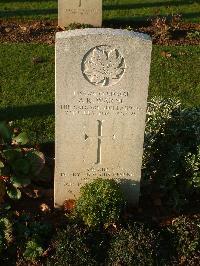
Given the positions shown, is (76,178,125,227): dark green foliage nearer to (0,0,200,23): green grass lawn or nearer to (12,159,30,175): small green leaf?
(12,159,30,175): small green leaf

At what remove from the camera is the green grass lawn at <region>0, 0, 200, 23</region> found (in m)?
11.3

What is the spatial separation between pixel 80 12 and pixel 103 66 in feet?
19.3

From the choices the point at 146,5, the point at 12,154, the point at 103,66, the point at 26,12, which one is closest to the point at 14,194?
the point at 12,154

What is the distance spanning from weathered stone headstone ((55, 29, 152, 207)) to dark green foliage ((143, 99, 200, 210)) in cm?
36

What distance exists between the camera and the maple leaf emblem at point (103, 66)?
15.8ft

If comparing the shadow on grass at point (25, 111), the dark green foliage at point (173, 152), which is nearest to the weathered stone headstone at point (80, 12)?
the shadow on grass at point (25, 111)

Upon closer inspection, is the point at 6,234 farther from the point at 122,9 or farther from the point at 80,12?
the point at 122,9

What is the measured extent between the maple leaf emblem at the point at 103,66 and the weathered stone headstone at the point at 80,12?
5.76 metres

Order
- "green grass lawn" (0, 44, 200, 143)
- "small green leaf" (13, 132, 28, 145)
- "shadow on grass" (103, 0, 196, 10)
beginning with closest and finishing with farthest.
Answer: "small green leaf" (13, 132, 28, 145), "green grass lawn" (0, 44, 200, 143), "shadow on grass" (103, 0, 196, 10)

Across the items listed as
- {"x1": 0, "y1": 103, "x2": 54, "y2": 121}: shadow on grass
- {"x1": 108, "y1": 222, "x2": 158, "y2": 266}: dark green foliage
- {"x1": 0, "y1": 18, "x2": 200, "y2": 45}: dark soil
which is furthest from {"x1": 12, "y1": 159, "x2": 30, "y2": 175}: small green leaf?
{"x1": 0, "y1": 18, "x2": 200, "y2": 45}: dark soil

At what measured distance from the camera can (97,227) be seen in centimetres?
531

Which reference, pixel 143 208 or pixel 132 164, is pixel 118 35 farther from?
pixel 143 208

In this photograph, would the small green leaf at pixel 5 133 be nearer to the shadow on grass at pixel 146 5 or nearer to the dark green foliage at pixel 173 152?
the dark green foliage at pixel 173 152

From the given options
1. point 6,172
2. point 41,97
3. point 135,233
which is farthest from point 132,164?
point 41,97
